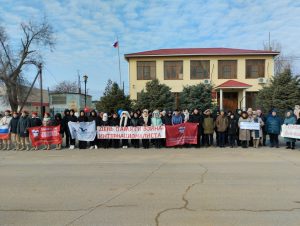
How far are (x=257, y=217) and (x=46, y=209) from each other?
3.66 metres

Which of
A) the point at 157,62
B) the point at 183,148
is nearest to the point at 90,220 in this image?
the point at 183,148

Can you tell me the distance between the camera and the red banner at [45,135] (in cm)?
1584

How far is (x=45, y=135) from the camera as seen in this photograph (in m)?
15.9

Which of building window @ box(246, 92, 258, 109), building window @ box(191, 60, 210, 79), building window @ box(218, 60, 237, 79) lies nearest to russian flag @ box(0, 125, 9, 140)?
building window @ box(191, 60, 210, 79)

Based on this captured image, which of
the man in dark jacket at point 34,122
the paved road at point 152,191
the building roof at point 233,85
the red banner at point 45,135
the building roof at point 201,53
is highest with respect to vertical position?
the building roof at point 201,53

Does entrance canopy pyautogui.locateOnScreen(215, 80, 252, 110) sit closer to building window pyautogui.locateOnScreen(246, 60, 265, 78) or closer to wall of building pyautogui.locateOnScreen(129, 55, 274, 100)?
wall of building pyautogui.locateOnScreen(129, 55, 274, 100)

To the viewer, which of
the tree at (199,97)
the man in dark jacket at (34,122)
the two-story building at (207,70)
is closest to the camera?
the man in dark jacket at (34,122)

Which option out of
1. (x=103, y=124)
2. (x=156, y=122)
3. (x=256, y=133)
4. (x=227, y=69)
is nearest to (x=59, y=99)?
(x=227, y=69)

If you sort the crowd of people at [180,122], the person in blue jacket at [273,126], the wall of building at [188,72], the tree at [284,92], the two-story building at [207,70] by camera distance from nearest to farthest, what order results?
the person in blue jacket at [273,126] → the crowd of people at [180,122] → the tree at [284,92] → the two-story building at [207,70] → the wall of building at [188,72]

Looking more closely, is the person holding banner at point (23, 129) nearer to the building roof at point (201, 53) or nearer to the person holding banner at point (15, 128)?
the person holding banner at point (15, 128)

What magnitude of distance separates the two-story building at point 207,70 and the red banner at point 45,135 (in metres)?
20.9

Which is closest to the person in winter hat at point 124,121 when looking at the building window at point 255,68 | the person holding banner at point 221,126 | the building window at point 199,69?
the person holding banner at point 221,126

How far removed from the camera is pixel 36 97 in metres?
87.4

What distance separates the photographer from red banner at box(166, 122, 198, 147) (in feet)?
51.0
